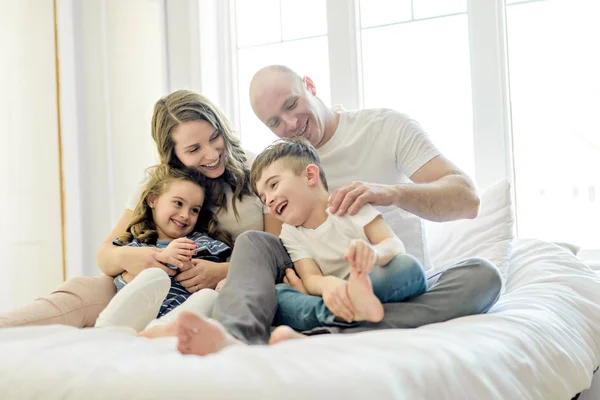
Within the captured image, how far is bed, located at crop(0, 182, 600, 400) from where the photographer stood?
819mm

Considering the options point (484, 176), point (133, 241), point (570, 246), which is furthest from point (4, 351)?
point (484, 176)

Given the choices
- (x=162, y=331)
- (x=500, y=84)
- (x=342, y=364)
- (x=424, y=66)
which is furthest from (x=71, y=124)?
(x=342, y=364)

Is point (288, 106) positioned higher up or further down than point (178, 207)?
higher up

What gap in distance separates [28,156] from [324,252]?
4.88 ft

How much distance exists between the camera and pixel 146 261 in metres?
1.75

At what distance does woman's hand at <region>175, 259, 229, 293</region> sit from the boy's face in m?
0.27

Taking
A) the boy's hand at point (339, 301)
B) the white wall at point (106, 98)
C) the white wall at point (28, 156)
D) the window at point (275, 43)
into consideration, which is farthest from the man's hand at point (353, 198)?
the white wall at point (106, 98)

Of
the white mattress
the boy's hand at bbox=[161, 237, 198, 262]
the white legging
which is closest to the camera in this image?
the white mattress

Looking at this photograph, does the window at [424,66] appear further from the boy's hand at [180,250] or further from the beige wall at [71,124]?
the boy's hand at [180,250]

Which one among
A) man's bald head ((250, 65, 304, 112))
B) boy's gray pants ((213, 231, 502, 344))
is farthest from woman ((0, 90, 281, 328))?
boy's gray pants ((213, 231, 502, 344))

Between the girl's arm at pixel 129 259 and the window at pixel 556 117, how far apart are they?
1.36 m

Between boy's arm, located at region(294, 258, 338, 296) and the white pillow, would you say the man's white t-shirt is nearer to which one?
the white pillow

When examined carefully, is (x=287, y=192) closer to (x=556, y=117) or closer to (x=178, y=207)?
(x=178, y=207)

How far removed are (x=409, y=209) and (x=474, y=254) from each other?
341 millimetres
